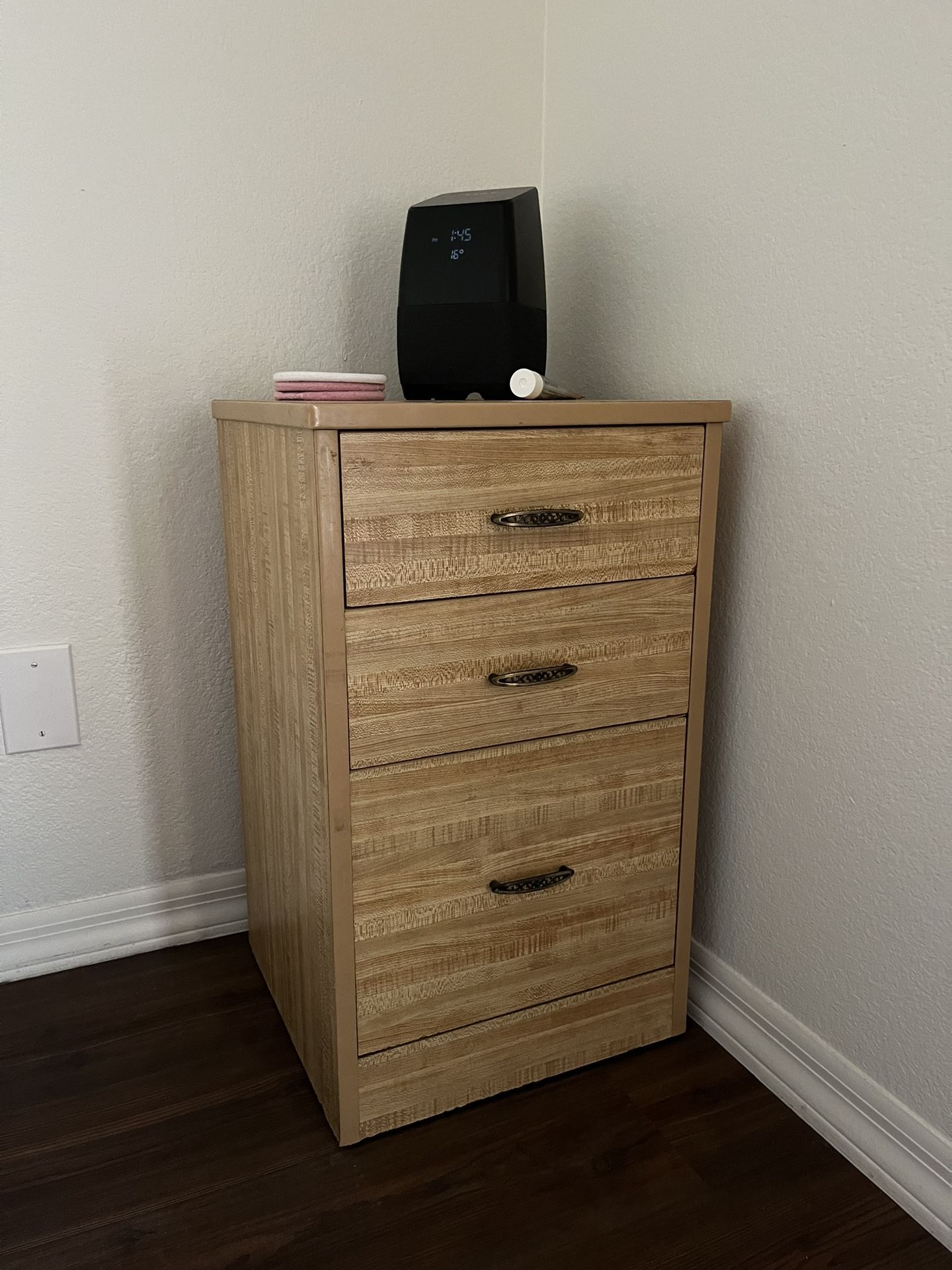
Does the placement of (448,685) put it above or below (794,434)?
below

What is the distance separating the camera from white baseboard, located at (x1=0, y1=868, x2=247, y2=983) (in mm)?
1336

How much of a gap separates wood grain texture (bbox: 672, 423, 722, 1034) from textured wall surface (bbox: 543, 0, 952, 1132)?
66 millimetres

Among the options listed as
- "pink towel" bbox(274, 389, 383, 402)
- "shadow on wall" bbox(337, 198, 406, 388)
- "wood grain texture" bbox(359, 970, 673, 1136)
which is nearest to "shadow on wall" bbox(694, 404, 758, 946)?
"wood grain texture" bbox(359, 970, 673, 1136)

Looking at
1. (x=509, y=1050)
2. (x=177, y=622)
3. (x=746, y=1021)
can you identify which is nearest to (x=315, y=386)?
(x=177, y=622)

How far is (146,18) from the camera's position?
118 cm

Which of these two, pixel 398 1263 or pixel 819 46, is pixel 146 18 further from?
pixel 398 1263

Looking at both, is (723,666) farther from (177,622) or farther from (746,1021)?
(177,622)

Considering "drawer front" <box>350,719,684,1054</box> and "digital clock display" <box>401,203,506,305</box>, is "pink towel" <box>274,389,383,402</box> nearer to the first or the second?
"digital clock display" <box>401,203,506,305</box>

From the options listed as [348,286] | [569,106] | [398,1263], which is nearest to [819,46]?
[569,106]

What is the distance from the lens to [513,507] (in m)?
0.96

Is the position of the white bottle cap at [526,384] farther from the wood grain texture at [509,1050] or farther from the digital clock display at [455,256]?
the wood grain texture at [509,1050]

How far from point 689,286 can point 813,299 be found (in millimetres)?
212

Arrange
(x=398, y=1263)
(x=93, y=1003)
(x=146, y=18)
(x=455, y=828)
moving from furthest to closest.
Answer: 1. (x=93, y=1003)
2. (x=146, y=18)
3. (x=455, y=828)
4. (x=398, y=1263)

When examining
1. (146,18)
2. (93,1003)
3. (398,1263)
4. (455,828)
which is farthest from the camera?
(93,1003)
